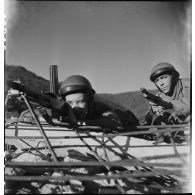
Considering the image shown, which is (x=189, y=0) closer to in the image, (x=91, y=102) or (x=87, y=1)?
(x=87, y=1)

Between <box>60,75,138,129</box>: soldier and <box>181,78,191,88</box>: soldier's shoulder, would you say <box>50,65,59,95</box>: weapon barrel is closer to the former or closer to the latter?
<box>60,75,138,129</box>: soldier

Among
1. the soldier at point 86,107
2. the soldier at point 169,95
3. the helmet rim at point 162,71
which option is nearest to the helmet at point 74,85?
the soldier at point 86,107

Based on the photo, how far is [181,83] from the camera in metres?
3.44

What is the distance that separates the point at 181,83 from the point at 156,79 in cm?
33

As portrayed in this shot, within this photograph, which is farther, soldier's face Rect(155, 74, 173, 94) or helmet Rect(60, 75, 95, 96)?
soldier's face Rect(155, 74, 173, 94)

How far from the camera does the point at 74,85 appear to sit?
2.95 meters

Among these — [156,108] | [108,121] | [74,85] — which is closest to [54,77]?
[74,85]

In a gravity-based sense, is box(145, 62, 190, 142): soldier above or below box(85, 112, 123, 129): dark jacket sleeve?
above

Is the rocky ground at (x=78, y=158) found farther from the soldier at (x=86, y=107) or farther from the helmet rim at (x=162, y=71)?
the helmet rim at (x=162, y=71)

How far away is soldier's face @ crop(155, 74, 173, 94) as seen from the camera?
3.60 metres

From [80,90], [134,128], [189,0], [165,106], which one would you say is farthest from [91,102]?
[189,0]

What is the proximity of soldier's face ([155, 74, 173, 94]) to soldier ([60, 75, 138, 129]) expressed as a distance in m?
0.70

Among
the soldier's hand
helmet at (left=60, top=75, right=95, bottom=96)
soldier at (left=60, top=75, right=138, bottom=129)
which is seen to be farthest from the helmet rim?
helmet at (left=60, top=75, right=95, bottom=96)

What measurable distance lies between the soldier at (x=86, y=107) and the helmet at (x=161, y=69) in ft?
2.38
